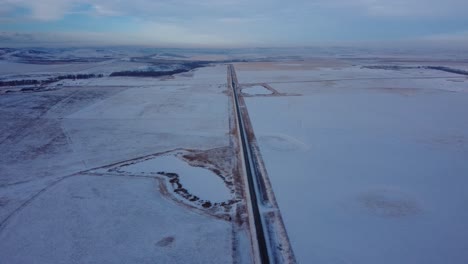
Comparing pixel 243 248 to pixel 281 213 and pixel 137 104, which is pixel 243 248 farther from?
pixel 137 104

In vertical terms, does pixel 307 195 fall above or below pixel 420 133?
below

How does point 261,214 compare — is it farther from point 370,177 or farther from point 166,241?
point 370,177

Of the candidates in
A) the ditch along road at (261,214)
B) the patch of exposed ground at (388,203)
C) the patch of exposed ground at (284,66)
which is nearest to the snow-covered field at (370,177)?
the patch of exposed ground at (388,203)

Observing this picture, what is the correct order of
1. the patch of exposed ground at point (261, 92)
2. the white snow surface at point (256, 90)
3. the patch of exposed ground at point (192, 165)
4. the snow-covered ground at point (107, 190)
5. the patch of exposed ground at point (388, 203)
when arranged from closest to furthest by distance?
1. the snow-covered ground at point (107, 190)
2. the patch of exposed ground at point (388, 203)
3. the patch of exposed ground at point (192, 165)
4. the patch of exposed ground at point (261, 92)
5. the white snow surface at point (256, 90)

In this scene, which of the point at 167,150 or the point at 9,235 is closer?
the point at 9,235

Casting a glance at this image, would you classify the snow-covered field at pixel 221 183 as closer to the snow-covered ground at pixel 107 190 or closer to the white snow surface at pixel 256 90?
the snow-covered ground at pixel 107 190

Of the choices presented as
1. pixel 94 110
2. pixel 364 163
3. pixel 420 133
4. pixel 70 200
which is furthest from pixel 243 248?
pixel 94 110

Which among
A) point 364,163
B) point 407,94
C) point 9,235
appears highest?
point 407,94
